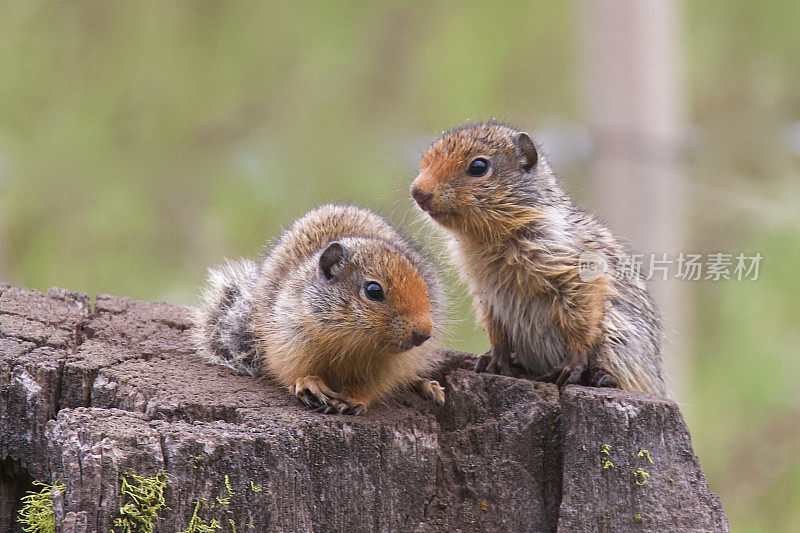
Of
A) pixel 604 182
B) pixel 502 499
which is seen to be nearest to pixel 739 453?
pixel 604 182

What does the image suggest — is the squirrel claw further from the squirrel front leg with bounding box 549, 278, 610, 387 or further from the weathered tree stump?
the squirrel front leg with bounding box 549, 278, 610, 387

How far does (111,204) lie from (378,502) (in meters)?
7.01

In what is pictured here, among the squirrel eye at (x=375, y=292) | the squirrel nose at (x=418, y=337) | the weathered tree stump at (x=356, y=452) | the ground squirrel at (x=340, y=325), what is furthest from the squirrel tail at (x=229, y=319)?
the squirrel nose at (x=418, y=337)

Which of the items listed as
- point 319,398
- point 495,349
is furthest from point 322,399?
point 495,349

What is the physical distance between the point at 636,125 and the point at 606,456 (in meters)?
5.50

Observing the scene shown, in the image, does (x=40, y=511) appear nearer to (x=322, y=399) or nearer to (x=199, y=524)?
(x=199, y=524)

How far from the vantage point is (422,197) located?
5.14 m

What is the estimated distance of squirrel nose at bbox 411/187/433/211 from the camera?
5.13 meters

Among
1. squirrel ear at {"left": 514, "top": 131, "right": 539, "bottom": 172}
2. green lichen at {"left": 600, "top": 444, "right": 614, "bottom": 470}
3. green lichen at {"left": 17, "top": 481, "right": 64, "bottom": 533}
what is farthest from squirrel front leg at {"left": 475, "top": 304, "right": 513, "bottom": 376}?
green lichen at {"left": 17, "top": 481, "right": 64, "bottom": 533}

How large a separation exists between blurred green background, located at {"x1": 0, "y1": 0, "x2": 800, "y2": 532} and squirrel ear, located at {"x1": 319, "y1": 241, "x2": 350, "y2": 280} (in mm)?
4281

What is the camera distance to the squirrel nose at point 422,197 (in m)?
5.13

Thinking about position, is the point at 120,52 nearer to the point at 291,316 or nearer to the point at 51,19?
the point at 51,19

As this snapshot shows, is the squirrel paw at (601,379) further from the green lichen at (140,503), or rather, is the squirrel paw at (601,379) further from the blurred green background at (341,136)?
the blurred green background at (341,136)

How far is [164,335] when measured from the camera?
17.1 ft
